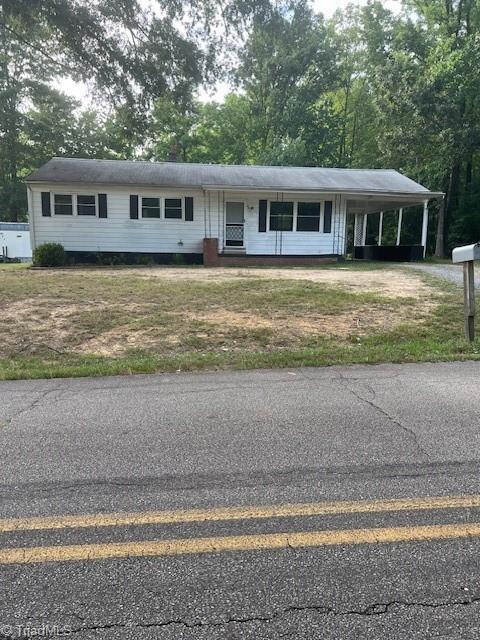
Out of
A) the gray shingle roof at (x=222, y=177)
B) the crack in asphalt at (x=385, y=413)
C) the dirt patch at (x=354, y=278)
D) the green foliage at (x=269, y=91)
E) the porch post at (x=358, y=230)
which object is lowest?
the crack in asphalt at (x=385, y=413)

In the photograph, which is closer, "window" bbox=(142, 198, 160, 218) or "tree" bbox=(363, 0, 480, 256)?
"window" bbox=(142, 198, 160, 218)

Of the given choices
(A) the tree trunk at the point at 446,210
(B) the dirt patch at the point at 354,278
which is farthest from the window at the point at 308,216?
(A) the tree trunk at the point at 446,210

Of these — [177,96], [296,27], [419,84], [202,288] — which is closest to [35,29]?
[177,96]

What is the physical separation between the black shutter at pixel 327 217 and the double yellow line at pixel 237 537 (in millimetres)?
18968

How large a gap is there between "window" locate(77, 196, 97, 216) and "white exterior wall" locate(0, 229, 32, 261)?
13304mm

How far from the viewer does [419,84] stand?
78.6ft

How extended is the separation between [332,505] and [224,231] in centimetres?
1843

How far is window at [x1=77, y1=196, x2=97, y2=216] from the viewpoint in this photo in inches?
778

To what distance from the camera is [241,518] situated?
269 cm

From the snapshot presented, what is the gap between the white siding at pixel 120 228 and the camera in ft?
64.1

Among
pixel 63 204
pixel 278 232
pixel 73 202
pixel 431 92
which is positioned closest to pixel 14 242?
pixel 63 204

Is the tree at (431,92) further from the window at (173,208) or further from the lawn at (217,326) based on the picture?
the lawn at (217,326)

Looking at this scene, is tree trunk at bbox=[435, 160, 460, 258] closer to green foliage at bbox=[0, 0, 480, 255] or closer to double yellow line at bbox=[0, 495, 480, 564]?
green foliage at bbox=[0, 0, 480, 255]

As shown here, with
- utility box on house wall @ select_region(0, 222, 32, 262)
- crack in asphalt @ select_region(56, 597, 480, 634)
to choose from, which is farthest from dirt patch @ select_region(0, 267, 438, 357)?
utility box on house wall @ select_region(0, 222, 32, 262)
